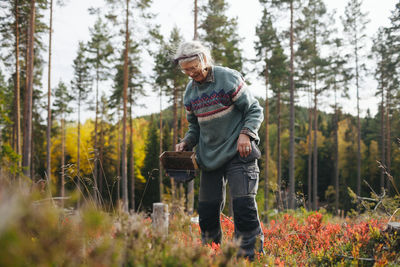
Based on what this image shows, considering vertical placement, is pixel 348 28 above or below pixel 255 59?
above

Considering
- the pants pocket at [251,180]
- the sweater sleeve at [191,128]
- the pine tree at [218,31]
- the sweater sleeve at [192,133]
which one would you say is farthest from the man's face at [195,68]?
the pine tree at [218,31]

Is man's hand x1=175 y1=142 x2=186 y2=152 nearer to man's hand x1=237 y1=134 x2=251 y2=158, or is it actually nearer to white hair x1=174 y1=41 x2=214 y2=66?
man's hand x1=237 y1=134 x2=251 y2=158

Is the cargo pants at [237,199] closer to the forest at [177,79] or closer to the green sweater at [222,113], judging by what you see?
the green sweater at [222,113]

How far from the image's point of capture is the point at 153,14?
1537cm

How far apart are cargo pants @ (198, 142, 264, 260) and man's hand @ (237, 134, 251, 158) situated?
88 mm

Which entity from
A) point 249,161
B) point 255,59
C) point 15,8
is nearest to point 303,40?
point 255,59

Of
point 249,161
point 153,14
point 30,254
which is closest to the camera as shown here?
point 30,254

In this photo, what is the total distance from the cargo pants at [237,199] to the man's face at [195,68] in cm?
84

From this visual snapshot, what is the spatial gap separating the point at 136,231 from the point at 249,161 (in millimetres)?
1507

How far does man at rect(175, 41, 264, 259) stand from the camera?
2.60 metres

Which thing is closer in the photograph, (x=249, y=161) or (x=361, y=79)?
(x=249, y=161)

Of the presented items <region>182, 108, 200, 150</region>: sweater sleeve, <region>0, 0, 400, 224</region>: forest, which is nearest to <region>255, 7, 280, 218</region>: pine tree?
<region>0, 0, 400, 224</region>: forest

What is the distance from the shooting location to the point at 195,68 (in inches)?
108

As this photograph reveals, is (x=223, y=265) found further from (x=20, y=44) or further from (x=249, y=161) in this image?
(x=20, y=44)
